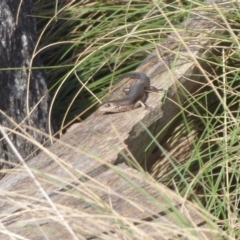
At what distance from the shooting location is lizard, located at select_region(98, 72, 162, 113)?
3.11 metres

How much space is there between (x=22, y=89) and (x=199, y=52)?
853 mm

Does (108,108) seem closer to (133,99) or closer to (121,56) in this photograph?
(133,99)

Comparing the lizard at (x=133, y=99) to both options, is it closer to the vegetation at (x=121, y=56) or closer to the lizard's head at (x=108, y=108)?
the lizard's head at (x=108, y=108)

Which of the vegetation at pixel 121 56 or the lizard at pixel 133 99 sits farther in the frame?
the vegetation at pixel 121 56

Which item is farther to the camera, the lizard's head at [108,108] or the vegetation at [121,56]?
the vegetation at [121,56]

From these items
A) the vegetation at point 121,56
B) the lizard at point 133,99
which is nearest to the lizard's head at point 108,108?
the lizard at point 133,99

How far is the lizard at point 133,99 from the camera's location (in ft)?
10.2

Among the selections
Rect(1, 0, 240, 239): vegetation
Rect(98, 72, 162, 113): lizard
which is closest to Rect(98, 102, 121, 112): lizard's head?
Rect(98, 72, 162, 113): lizard

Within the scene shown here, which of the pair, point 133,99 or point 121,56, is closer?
point 133,99

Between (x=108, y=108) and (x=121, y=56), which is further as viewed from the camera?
(x=121, y=56)

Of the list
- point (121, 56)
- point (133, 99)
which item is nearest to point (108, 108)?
point (133, 99)

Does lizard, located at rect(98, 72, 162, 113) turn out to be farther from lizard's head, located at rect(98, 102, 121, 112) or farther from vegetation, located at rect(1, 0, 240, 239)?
vegetation, located at rect(1, 0, 240, 239)

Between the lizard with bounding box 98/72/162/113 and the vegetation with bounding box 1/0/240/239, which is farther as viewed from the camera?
the vegetation with bounding box 1/0/240/239

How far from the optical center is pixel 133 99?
3070 mm
